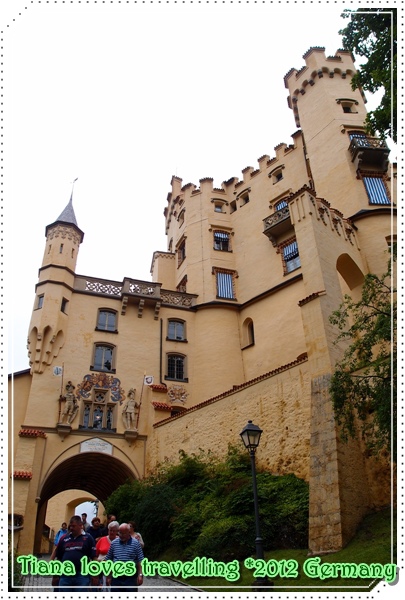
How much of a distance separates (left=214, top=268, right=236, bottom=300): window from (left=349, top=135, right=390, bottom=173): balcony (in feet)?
33.2

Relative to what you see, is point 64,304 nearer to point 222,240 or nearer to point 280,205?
point 222,240

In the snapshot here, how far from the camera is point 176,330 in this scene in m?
28.1

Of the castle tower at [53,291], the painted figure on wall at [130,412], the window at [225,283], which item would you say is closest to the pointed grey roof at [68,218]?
the castle tower at [53,291]

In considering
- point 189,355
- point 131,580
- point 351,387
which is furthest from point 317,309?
point 189,355

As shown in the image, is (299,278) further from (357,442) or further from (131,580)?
(131,580)

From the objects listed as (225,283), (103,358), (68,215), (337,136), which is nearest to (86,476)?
(103,358)

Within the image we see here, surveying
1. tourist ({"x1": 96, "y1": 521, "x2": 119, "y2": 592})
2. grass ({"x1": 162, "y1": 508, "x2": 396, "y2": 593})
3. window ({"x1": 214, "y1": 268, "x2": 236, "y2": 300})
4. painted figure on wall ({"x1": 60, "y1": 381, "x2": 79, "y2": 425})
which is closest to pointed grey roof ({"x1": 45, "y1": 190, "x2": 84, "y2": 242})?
window ({"x1": 214, "y1": 268, "x2": 236, "y2": 300})

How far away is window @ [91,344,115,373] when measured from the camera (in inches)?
982

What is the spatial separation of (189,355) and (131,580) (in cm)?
2056

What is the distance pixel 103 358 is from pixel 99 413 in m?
3.02

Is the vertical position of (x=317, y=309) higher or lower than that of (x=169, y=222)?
lower

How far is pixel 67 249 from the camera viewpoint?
27.3 metres

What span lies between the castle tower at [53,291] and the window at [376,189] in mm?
16270

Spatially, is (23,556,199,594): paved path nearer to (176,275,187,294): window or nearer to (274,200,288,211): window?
(176,275,187,294): window
